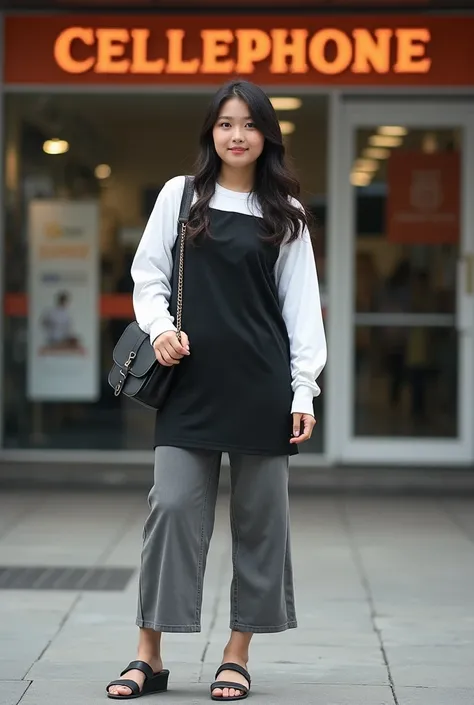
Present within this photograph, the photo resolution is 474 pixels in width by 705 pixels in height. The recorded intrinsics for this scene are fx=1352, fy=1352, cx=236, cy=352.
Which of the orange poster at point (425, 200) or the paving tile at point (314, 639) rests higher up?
the orange poster at point (425, 200)

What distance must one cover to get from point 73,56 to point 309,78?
1742mm

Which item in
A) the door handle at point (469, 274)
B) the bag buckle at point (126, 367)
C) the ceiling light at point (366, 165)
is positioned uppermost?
the ceiling light at point (366, 165)

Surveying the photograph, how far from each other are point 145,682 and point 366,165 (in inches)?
257

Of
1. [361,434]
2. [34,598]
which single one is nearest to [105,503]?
[361,434]

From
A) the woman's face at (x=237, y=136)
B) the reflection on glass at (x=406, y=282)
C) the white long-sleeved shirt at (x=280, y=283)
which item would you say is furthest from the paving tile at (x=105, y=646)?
the reflection on glass at (x=406, y=282)

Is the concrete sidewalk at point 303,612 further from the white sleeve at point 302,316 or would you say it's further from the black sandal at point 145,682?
the white sleeve at point 302,316

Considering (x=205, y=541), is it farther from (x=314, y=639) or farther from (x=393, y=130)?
(x=393, y=130)

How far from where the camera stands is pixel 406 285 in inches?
411

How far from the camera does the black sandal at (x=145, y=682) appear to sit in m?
4.43

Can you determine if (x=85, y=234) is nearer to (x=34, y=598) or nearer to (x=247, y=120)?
(x=34, y=598)

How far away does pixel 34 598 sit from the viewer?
20.4 feet

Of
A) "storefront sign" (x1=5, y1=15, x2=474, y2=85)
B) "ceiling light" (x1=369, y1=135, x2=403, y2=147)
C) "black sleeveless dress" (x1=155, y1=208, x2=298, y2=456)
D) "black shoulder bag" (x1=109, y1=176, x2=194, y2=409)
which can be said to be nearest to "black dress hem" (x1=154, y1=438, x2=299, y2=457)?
"black sleeveless dress" (x1=155, y1=208, x2=298, y2=456)

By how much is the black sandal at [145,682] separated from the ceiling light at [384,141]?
649cm

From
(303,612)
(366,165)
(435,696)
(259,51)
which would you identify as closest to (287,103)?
(259,51)
